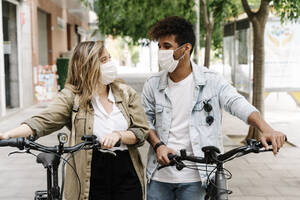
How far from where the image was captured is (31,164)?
748 centimetres

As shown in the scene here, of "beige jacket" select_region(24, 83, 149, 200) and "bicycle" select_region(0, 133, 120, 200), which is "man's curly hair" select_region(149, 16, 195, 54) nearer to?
"beige jacket" select_region(24, 83, 149, 200)

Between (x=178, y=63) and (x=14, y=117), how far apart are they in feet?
35.9

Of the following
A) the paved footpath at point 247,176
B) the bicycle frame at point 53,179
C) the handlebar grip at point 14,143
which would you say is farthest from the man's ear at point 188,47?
the paved footpath at point 247,176

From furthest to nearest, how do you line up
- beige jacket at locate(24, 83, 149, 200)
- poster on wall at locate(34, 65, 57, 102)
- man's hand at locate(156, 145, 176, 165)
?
poster on wall at locate(34, 65, 57, 102)
beige jacket at locate(24, 83, 149, 200)
man's hand at locate(156, 145, 176, 165)

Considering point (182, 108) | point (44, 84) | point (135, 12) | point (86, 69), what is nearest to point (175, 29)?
point (182, 108)

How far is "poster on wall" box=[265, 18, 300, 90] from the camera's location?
1248 cm

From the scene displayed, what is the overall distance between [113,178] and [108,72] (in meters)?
0.64

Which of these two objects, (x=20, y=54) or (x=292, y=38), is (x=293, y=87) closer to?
(x=292, y=38)

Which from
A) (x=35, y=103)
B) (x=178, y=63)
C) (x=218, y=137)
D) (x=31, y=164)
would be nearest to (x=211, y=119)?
(x=218, y=137)

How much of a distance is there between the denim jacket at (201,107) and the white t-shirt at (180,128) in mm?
31

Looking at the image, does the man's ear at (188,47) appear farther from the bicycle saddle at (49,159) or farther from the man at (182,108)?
the bicycle saddle at (49,159)

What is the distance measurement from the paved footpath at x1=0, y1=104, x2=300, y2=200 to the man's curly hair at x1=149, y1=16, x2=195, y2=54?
3.15 m

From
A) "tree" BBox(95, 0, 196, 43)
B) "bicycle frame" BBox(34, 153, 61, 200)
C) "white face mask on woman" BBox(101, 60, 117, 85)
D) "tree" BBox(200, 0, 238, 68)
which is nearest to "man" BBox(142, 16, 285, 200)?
"white face mask on woman" BBox(101, 60, 117, 85)

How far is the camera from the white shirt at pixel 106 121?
113 inches
